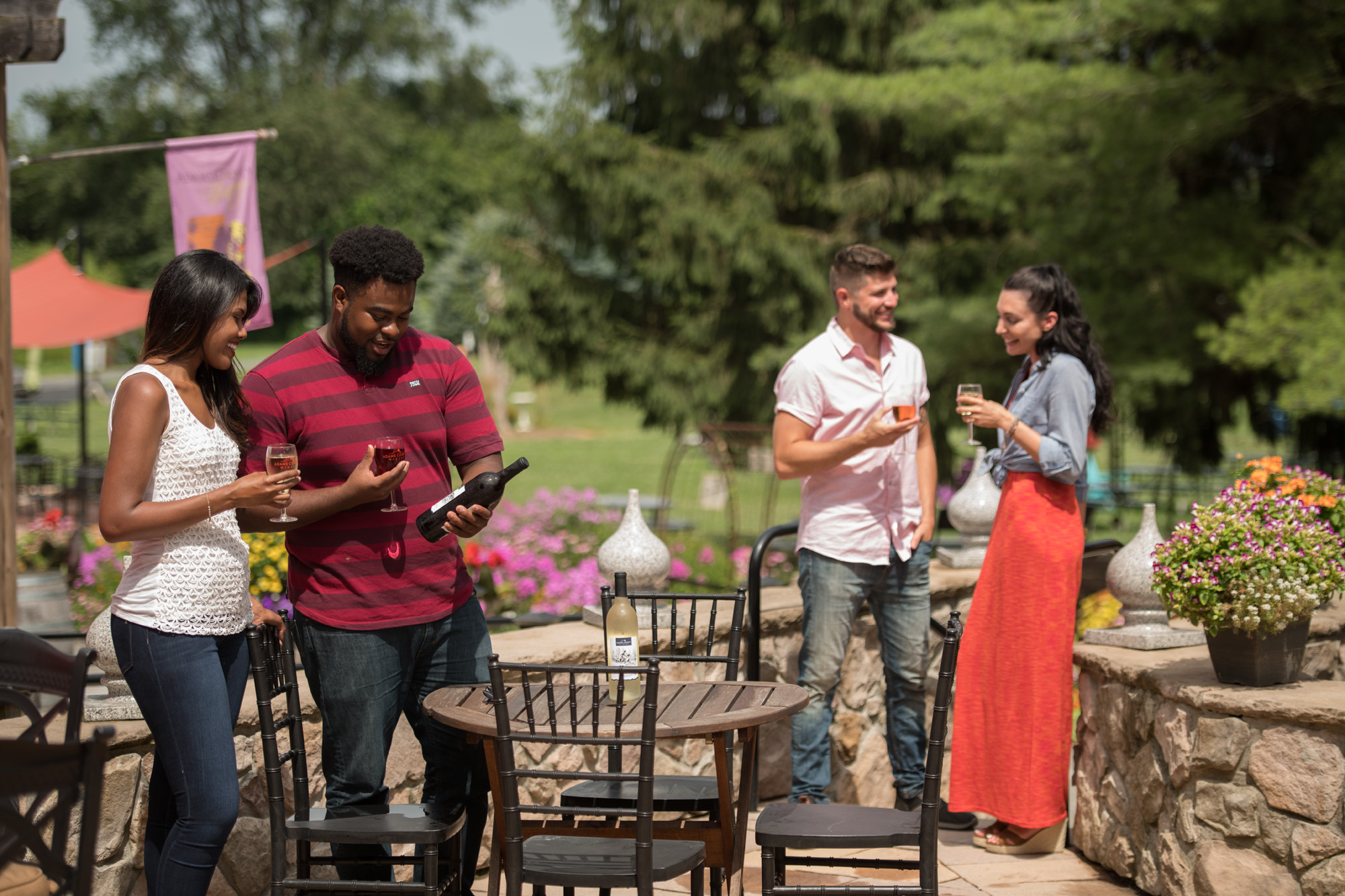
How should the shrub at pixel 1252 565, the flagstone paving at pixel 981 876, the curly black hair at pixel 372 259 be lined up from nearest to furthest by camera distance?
the curly black hair at pixel 372 259 → the shrub at pixel 1252 565 → the flagstone paving at pixel 981 876

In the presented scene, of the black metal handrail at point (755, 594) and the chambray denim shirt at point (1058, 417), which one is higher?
the chambray denim shirt at point (1058, 417)

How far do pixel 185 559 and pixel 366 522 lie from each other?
15.9 inches

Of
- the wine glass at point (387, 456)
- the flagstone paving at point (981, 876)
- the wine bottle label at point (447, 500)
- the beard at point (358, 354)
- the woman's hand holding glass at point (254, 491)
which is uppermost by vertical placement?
the beard at point (358, 354)

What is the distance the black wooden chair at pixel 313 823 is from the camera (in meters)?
2.63

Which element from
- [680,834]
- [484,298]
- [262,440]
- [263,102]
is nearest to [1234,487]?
[680,834]

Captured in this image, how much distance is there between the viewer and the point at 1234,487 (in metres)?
3.62

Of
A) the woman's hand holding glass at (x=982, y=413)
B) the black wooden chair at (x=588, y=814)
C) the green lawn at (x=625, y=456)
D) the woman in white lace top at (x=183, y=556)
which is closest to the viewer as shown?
the black wooden chair at (x=588, y=814)

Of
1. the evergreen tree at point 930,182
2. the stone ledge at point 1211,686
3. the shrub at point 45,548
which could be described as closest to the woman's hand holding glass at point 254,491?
the stone ledge at point 1211,686

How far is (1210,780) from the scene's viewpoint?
135 inches

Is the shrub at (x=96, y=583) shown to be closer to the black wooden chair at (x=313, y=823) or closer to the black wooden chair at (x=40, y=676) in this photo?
the black wooden chair at (x=313, y=823)

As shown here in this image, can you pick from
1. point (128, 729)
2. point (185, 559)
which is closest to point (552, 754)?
point (128, 729)

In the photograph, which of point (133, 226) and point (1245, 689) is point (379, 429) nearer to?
point (1245, 689)

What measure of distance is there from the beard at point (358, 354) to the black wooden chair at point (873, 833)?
4.51 ft

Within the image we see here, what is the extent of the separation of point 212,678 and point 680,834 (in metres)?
1.09
